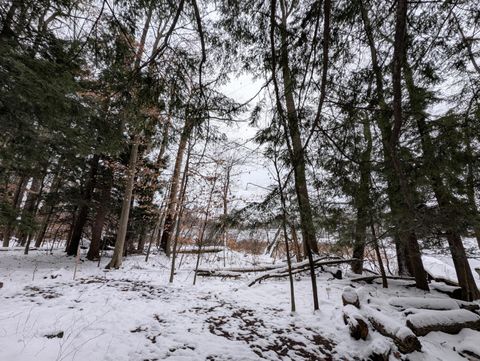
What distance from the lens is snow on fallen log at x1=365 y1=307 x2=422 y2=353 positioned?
306cm

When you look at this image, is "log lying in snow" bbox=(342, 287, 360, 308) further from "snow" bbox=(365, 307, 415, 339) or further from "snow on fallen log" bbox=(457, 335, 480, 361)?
"snow on fallen log" bbox=(457, 335, 480, 361)

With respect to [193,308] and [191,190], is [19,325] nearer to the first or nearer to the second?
[193,308]

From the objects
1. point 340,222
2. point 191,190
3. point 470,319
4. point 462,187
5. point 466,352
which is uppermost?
point 191,190

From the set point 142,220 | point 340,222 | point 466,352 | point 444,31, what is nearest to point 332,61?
point 444,31

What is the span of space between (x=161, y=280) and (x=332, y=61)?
21.5 feet

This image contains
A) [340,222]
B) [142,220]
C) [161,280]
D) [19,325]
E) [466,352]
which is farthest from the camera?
[142,220]

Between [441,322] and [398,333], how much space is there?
3.89 feet

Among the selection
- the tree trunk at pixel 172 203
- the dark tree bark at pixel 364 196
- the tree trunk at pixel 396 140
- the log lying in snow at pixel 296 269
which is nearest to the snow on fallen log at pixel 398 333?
the dark tree bark at pixel 364 196

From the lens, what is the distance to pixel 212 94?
9.39ft

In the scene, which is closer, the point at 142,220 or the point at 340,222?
the point at 340,222

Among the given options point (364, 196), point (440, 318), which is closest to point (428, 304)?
point (440, 318)

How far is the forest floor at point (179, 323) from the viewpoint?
2.85 metres

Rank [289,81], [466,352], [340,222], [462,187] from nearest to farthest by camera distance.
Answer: [289,81]
[466,352]
[462,187]
[340,222]

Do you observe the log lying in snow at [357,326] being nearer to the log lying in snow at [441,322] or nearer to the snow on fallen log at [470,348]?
the log lying in snow at [441,322]
